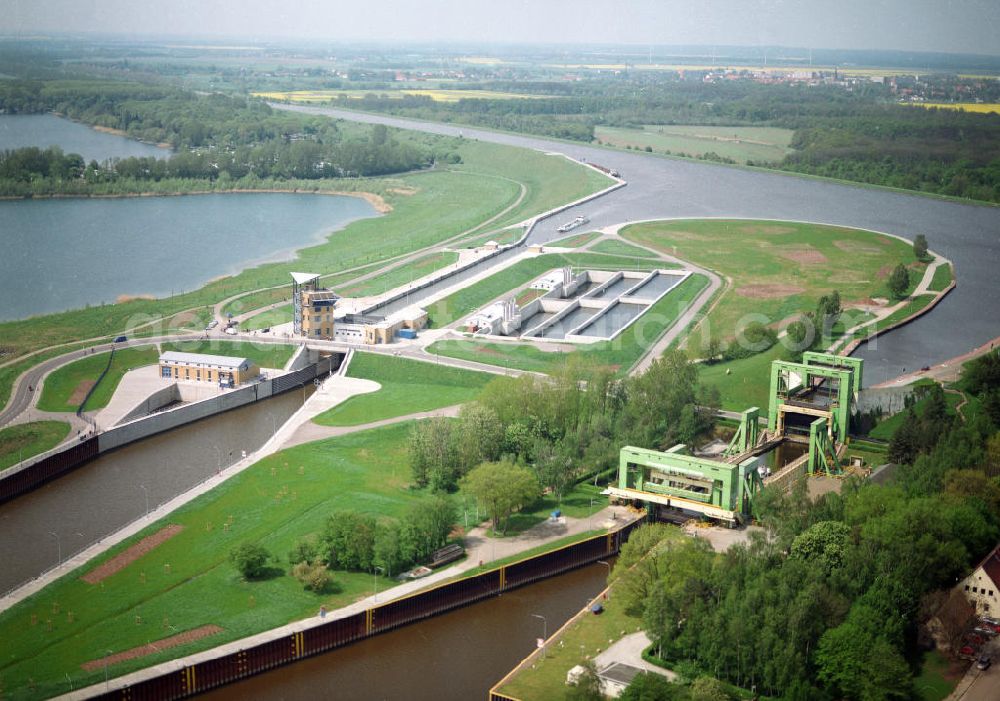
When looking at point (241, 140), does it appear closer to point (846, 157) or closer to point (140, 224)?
point (140, 224)

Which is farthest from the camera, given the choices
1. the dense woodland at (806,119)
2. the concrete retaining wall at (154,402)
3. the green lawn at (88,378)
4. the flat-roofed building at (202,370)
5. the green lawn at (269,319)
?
the dense woodland at (806,119)

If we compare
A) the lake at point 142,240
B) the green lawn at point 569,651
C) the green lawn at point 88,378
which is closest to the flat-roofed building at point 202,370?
the green lawn at point 88,378

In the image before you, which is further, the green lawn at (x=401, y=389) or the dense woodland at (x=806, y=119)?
the dense woodland at (x=806, y=119)

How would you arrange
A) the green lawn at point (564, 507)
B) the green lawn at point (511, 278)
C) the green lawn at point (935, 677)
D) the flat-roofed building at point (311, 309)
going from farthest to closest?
the green lawn at point (511, 278), the flat-roofed building at point (311, 309), the green lawn at point (564, 507), the green lawn at point (935, 677)

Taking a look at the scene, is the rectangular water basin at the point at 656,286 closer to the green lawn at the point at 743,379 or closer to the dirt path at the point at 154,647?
the green lawn at the point at 743,379

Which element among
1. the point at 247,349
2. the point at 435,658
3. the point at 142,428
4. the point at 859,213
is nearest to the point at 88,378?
the point at 142,428

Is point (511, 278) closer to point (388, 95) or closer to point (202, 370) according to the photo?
point (202, 370)

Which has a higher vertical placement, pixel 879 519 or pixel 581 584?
pixel 879 519

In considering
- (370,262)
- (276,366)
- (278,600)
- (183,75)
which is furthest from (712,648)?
(183,75)
